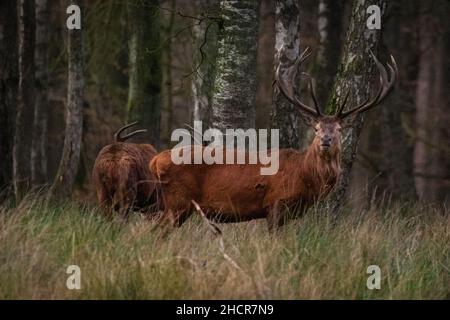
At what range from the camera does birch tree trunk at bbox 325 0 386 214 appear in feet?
35.3

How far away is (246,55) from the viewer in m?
11.1

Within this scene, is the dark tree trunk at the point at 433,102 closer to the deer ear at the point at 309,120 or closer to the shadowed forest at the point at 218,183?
the shadowed forest at the point at 218,183

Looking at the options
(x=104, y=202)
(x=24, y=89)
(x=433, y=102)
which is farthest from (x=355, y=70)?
(x=433, y=102)

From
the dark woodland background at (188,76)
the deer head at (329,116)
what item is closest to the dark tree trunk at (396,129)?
the dark woodland background at (188,76)

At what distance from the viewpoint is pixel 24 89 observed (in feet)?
43.4

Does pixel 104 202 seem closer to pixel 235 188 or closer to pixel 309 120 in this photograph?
pixel 235 188

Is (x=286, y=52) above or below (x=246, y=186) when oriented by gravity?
above

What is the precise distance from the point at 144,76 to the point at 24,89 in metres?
2.25

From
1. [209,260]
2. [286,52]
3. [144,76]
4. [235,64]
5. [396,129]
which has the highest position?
[286,52]

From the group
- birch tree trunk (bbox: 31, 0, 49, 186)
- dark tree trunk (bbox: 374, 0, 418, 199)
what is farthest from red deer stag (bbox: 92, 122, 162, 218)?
dark tree trunk (bbox: 374, 0, 418, 199)

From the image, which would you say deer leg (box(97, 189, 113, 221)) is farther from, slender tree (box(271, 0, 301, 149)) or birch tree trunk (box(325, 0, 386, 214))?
birch tree trunk (box(325, 0, 386, 214))

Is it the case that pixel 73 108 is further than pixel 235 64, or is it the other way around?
pixel 73 108

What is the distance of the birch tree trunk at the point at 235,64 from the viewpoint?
11.0 meters
